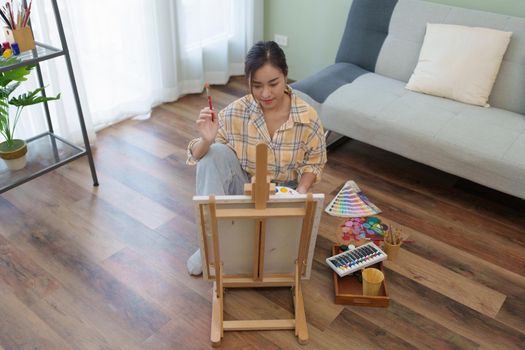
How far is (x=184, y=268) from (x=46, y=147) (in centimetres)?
101

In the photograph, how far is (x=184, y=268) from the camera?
73.9 inches

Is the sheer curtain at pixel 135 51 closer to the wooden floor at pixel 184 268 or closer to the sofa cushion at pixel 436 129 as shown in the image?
the wooden floor at pixel 184 268

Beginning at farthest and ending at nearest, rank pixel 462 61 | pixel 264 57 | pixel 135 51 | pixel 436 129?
pixel 135 51 → pixel 462 61 → pixel 436 129 → pixel 264 57

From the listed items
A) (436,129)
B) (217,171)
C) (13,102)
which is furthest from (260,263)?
(13,102)

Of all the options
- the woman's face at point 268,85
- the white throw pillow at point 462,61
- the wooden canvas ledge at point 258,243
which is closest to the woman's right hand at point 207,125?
the woman's face at point 268,85

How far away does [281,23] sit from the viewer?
3.43 metres

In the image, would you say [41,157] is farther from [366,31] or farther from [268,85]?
[366,31]

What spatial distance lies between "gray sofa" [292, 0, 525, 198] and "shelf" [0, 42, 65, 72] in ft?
3.97

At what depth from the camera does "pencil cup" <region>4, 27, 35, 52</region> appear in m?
1.85

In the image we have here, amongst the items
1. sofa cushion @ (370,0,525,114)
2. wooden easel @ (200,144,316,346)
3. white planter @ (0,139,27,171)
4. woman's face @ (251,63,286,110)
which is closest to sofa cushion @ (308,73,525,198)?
sofa cushion @ (370,0,525,114)

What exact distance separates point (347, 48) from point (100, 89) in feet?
5.00

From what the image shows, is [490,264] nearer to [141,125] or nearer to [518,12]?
[518,12]

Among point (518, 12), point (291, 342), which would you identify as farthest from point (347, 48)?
point (291, 342)

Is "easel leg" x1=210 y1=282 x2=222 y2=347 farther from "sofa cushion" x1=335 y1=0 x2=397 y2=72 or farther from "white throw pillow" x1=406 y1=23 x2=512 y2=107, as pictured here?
"sofa cushion" x1=335 y1=0 x2=397 y2=72
